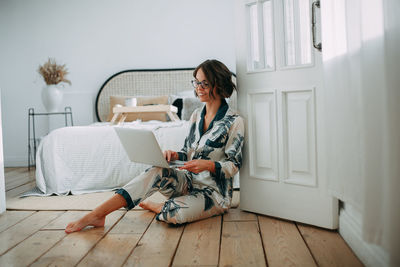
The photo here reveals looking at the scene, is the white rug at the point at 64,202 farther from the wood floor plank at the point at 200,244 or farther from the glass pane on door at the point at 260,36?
the glass pane on door at the point at 260,36

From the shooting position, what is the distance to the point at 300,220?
1.94 meters

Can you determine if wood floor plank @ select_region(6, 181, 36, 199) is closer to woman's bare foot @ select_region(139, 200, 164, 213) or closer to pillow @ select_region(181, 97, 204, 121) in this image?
woman's bare foot @ select_region(139, 200, 164, 213)

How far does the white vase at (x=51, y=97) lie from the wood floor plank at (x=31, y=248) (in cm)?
306

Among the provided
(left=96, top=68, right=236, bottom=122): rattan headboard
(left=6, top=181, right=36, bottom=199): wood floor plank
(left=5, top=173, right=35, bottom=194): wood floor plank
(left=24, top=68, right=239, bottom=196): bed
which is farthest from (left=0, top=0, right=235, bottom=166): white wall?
(left=24, top=68, right=239, bottom=196): bed

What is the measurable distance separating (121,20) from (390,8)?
4536 millimetres

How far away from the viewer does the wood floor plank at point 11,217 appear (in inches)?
82.9

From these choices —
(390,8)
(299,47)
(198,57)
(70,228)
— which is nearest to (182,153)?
(70,228)

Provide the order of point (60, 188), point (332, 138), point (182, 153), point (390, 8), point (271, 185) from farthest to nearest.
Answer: point (60, 188) < point (182, 153) < point (271, 185) < point (332, 138) < point (390, 8)

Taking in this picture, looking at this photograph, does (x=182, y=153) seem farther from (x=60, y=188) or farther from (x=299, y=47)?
(x=60, y=188)

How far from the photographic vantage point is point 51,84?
4727 mm

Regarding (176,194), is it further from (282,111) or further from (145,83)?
(145,83)

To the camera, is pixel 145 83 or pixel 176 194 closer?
pixel 176 194

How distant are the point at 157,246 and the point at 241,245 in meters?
0.36

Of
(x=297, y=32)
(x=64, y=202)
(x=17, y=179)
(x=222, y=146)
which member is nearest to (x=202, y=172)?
(x=222, y=146)
